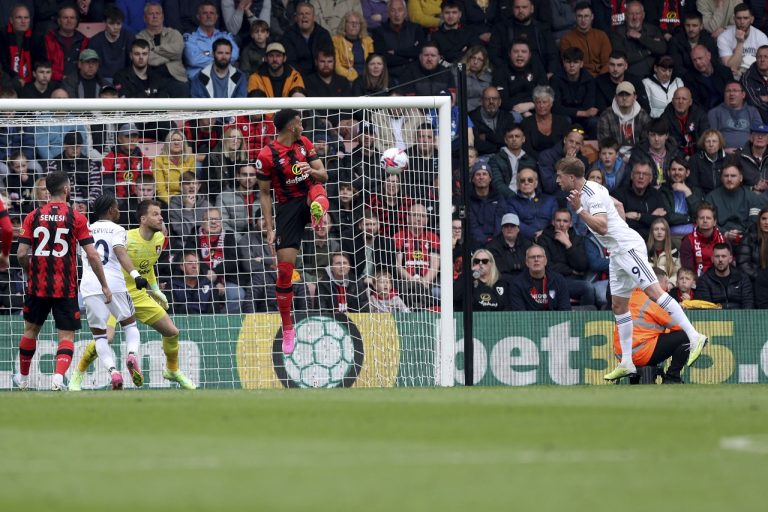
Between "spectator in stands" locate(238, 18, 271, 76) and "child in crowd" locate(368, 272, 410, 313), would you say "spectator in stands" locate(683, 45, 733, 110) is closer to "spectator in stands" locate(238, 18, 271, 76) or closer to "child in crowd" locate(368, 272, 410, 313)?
"spectator in stands" locate(238, 18, 271, 76)

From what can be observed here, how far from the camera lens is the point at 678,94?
1894cm

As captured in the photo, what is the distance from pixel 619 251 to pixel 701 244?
13.7ft

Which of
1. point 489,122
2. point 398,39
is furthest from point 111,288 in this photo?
point 398,39

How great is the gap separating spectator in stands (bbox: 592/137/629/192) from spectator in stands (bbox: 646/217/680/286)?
37.5 inches

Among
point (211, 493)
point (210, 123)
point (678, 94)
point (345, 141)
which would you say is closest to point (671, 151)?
point (678, 94)

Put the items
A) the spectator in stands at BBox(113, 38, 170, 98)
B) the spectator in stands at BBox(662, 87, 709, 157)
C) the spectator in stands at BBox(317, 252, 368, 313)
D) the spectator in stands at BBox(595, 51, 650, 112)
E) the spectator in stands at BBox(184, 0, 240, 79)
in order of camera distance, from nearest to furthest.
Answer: the spectator in stands at BBox(317, 252, 368, 313)
the spectator in stands at BBox(113, 38, 170, 98)
the spectator in stands at BBox(184, 0, 240, 79)
the spectator in stands at BBox(662, 87, 709, 157)
the spectator in stands at BBox(595, 51, 650, 112)

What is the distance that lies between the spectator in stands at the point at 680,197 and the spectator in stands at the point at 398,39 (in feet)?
13.0

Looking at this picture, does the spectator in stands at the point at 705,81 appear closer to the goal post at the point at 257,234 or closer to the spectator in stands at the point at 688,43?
the spectator in stands at the point at 688,43

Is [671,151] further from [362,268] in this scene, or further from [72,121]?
[72,121]

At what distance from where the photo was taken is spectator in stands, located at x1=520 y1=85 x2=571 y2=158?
18.3 metres

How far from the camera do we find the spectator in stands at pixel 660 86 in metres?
19.1

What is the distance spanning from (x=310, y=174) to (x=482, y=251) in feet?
13.6

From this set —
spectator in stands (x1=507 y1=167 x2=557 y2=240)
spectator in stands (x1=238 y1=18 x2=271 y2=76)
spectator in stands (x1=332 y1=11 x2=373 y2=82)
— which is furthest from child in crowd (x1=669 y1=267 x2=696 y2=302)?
spectator in stands (x1=238 y1=18 x2=271 y2=76)

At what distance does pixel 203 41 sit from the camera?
59.9 feet
